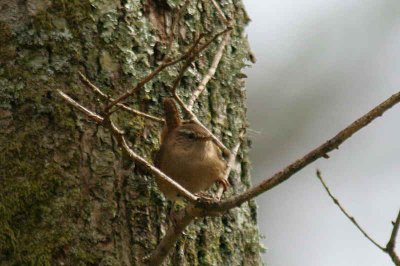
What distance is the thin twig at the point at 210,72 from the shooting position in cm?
357

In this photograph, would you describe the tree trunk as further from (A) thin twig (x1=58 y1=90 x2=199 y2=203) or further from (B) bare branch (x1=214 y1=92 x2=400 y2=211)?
(B) bare branch (x1=214 y1=92 x2=400 y2=211)

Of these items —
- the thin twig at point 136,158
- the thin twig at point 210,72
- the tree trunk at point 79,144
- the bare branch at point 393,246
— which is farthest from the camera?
the thin twig at point 210,72

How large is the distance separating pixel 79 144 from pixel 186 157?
51 centimetres

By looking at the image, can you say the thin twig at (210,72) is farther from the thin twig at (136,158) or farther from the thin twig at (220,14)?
the thin twig at (136,158)

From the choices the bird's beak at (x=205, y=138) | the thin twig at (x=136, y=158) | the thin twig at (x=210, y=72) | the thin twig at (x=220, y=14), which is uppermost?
the thin twig at (x=220, y=14)

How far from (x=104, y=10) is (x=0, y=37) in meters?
0.42

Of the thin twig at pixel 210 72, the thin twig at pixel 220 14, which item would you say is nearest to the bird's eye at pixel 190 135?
the thin twig at pixel 210 72

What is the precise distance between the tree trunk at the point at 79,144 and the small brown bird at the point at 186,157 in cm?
6

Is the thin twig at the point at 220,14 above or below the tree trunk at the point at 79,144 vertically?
above

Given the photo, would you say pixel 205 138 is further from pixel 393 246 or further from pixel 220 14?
pixel 393 246

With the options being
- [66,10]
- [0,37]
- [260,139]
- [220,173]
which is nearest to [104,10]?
[66,10]

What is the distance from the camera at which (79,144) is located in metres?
3.26

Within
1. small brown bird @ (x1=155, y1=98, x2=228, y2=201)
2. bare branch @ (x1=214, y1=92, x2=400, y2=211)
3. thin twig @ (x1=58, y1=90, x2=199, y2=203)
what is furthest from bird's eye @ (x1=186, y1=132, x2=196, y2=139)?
bare branch @ (x1=214, y1=92, x2=400, y2=211)

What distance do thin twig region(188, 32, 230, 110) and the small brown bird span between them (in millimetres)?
105
